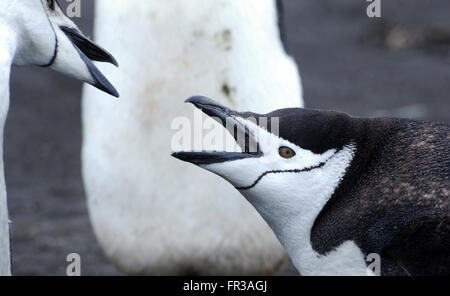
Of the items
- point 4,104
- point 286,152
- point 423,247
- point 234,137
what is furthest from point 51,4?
point 423,247

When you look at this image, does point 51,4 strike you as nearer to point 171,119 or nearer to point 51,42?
point 51,42

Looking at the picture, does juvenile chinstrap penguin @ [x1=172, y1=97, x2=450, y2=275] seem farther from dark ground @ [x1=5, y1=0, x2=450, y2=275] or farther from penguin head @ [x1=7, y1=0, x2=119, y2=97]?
dark ground @ [x1=5, y1=0, x2=450, y2=275]

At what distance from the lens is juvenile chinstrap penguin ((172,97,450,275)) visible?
190 centimetres

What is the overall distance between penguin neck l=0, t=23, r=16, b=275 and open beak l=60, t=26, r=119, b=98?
0.28 m

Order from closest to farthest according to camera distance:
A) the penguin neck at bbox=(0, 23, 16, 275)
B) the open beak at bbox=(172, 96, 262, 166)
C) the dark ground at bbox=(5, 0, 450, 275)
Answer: the penguin neck at bbox=(0, 23, 16, 275) → the open beak at bbox=(172, 96, 262, 166) → the dark ground at bbox=(5, 0, 450, 275)

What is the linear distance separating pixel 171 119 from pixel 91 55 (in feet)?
2.28

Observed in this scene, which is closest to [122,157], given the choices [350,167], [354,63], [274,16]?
[274,16]

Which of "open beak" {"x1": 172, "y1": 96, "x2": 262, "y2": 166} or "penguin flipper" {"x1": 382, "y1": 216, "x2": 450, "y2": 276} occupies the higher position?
"open beak" {"x1": 172, "y1": 96, "x2": 262, "y2": 166}

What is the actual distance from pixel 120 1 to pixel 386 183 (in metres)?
1.34

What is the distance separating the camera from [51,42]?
6.37 feet

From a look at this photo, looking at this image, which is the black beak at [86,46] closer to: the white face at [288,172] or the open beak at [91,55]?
the open beak at [91,55]

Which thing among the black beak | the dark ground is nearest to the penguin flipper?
the black beak

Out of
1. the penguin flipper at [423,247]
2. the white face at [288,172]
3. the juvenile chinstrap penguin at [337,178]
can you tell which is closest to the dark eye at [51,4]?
the juvenile chinstrap penguin at [337,178]

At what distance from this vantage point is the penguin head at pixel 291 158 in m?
1.98
